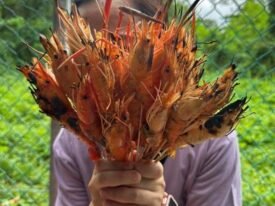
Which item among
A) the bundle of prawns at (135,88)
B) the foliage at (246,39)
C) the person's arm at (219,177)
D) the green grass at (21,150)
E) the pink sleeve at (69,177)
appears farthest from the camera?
the green grass at (21,150)

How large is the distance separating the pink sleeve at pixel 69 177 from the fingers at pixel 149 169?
0.44m

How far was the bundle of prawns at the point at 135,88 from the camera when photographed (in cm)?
84

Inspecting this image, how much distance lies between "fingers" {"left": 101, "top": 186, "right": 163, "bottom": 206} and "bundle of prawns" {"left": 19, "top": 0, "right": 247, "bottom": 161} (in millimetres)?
47

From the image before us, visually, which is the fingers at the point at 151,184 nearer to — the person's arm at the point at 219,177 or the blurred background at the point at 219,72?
the person's arm at the point at 219,177

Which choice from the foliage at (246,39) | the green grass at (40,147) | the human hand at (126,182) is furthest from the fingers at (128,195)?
the foliage at (246,39)

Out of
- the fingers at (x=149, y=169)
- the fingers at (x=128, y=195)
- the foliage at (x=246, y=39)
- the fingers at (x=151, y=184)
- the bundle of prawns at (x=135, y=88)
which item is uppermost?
the foliage at (x=246, y=39)

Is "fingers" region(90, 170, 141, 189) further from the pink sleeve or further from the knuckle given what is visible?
the pink sleeve

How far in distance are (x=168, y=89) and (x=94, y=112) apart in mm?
106

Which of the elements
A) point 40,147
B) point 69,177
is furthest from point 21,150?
point 69,177

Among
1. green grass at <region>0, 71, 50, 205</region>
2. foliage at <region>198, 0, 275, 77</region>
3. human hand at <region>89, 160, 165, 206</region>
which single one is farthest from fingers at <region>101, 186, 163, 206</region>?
green grass at <region>0, 71, 50, 205</region>

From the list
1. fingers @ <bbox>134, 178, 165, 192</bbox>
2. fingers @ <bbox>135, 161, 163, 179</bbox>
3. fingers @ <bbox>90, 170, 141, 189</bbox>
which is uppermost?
fingers @ <bbox>135, 161, 163, 179</bbox>

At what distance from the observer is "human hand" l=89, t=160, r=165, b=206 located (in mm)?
906

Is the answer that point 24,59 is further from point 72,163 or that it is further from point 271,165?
point 72,163

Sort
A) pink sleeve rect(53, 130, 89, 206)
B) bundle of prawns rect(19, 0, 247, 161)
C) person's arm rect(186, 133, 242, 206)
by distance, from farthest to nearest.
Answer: pink sleeve rect(53, 130, 89, 206), person's arm rect(186, 133, 242, 206), bundle of prawns rect(19, 0, 247, 161)
